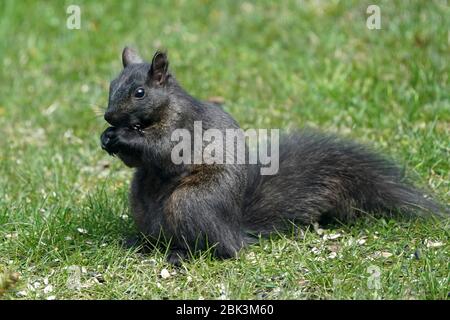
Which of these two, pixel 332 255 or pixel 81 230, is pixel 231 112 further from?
pixel 332 255

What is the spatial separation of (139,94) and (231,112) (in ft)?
8.53

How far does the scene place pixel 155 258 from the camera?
4664 millimetres

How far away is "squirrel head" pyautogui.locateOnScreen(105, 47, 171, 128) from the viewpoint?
4.50 metres

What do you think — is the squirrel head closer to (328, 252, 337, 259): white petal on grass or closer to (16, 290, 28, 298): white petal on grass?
(16, 290, 28, 298): white petal on grass

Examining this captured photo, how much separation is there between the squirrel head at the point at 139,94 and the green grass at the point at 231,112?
0.76 m

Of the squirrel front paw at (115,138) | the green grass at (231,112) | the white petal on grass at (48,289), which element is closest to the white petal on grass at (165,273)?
the green grass at (231,112)

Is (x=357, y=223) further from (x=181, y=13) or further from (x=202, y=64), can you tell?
(x=181, y=13)

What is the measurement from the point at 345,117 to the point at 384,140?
542 millimetres

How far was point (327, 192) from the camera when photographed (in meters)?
4.92

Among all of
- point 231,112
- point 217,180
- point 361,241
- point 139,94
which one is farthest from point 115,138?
point 231,112

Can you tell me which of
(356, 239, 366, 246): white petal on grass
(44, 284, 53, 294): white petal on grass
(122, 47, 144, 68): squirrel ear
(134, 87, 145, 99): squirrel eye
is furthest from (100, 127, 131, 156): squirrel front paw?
(356, 239, 366, 246): white petal on grass

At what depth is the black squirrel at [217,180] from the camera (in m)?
4.55

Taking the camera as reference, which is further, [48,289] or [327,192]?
[327,192]

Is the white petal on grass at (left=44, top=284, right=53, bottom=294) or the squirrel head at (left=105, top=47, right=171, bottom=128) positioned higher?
the squirrel head at (left=105, top=47, right=171, bottom=128)
